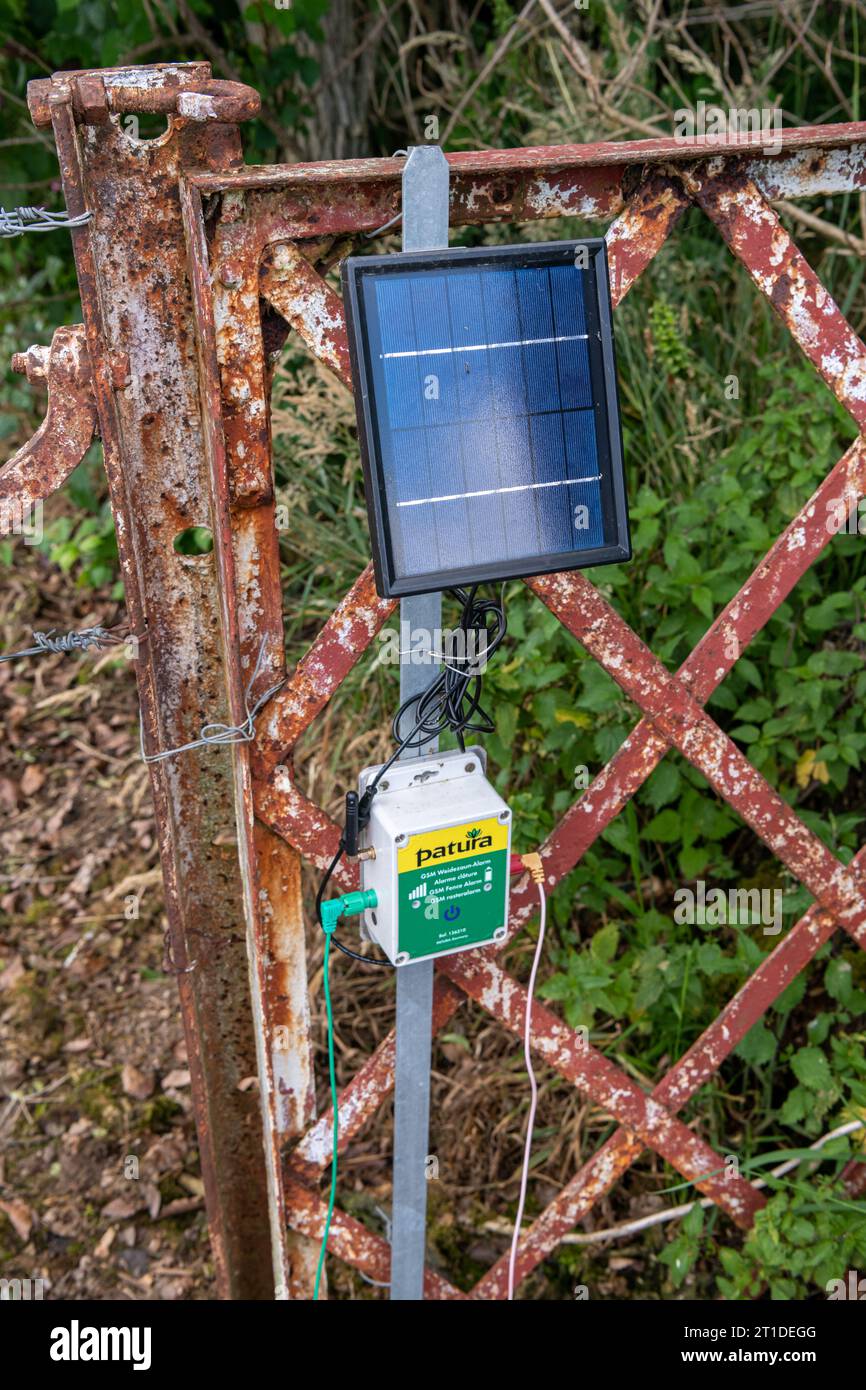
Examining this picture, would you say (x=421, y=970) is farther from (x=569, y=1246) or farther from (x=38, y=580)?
(x=38, y=580)

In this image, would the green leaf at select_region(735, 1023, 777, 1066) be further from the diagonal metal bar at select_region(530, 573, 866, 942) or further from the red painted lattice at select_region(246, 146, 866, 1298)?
the diagonal metal bar at select_region(530, 573, 866, 942)

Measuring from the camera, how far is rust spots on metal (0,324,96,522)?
1345 millimetres

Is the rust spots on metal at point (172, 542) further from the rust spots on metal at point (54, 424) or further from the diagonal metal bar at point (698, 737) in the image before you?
the diagonal metal bar at point (698, 737)

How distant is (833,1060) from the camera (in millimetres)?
2277

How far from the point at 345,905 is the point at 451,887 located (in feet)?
0.45

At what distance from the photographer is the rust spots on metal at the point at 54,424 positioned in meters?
1.34

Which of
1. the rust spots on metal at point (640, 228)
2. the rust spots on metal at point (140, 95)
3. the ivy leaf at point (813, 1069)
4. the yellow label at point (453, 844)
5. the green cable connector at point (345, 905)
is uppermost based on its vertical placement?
the rust spots on metal at point (140, 95)

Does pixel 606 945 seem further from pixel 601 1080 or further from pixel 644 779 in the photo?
pixel 644 779

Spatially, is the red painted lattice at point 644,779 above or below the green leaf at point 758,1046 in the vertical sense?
above

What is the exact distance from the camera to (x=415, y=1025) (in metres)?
1.64

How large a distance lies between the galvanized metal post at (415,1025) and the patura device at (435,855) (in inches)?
2.4

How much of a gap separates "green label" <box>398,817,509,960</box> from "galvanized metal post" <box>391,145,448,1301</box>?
0.09 meters

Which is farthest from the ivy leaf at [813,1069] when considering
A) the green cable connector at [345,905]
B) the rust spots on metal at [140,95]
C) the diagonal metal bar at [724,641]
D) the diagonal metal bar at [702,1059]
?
the rust spots on metal at [140,95]
